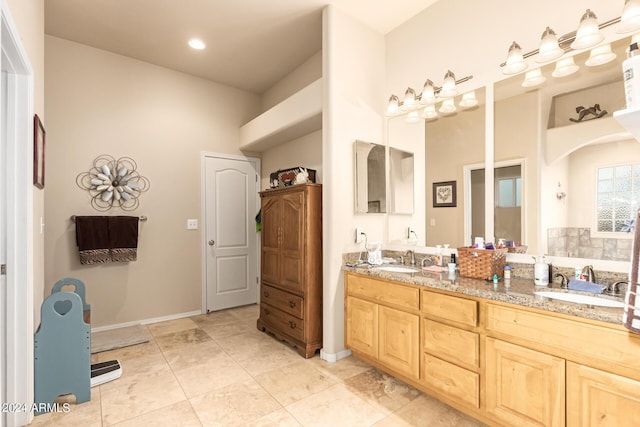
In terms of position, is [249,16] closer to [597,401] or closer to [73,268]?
[73,268]

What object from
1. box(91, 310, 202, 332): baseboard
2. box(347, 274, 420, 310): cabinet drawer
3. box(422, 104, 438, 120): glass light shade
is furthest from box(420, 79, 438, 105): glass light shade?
box(91, 310, 202, 332): baseboard

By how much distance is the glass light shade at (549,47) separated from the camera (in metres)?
1.88

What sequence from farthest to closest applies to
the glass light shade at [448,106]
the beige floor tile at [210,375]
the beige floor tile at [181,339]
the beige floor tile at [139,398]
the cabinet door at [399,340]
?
the beige floor tile at [181,339]
the glass light shade at [448,106]
the beige floor tile at [210,375]
the cabinet door at [399,340]
the beige floor tile at [139,398]

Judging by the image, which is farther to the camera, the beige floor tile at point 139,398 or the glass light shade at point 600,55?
the beige floor tile at point 139,398

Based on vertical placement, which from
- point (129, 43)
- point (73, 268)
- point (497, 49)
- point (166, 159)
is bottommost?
point (73, 268)

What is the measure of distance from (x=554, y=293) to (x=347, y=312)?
147 centimetres

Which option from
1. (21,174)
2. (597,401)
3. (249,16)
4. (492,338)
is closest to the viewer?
(597,401)

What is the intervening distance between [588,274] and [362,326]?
150 centimetres

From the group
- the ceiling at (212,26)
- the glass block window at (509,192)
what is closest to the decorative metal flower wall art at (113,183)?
the ceiling at (212,26)

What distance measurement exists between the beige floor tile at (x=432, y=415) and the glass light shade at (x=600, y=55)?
221 cm

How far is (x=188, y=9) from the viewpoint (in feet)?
9.20

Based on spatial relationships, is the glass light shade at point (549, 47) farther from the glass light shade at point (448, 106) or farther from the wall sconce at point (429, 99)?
the glass light shade at point (448, 106)

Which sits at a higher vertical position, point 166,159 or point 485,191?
point 166,159

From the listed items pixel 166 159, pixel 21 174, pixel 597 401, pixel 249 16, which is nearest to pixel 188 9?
pixel 249 16
